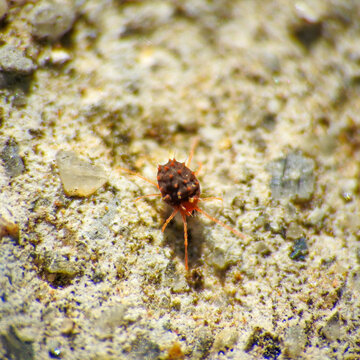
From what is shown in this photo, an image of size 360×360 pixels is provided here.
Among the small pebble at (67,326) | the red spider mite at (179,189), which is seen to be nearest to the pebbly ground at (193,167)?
the small pebble at (67,326)

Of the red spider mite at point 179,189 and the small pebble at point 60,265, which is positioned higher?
the red spider mite at point 179,189

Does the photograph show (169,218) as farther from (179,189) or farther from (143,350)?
(143,350)

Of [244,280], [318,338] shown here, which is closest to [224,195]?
[244,280]

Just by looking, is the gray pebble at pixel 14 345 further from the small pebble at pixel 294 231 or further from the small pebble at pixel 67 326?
the small pebble at pixel 294 231

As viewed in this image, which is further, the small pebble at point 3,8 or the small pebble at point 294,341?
the small pebble at point 3,8

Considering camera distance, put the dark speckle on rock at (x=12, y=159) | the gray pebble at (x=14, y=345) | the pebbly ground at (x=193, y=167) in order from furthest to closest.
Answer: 1. the dark speckle on rock at (x=12, y=159)
2. the pebbly ground at (x=193, y=167)
3. the gray pebble at (x=14, y=345)

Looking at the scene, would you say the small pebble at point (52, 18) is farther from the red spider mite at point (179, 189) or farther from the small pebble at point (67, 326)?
the small pebble at point (67, 326)

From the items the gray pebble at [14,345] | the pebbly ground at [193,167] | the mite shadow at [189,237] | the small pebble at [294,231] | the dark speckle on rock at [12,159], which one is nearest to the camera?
the gray pebble at [14,345]

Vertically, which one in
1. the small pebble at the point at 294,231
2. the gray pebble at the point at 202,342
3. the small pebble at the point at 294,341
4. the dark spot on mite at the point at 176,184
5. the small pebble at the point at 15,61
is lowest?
the gray pebble at the point at 202,342
